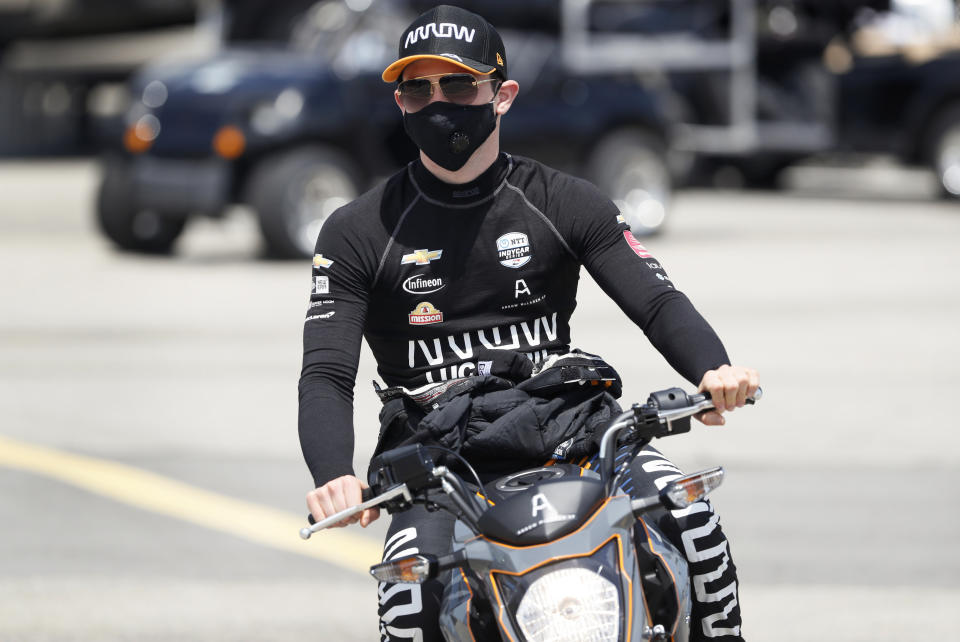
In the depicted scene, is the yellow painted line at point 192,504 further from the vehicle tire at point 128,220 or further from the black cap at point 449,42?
the vehicle tire at point 128,220

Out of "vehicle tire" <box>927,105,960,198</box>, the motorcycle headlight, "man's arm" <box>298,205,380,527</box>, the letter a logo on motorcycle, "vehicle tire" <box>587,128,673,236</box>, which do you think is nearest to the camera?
the motorcycle headlight

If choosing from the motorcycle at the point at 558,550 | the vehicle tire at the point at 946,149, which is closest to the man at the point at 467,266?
the motorcycle at the point at 558,550

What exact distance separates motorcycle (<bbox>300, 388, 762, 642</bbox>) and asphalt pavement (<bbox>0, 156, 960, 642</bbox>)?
227cm

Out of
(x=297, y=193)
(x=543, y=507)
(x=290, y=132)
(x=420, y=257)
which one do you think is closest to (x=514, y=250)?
(x=420, y=257)

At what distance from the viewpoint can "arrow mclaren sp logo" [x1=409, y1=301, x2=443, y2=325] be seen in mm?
3801

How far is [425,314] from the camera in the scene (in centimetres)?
380

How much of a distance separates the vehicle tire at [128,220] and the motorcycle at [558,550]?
40.7 ft

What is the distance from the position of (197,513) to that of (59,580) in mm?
985

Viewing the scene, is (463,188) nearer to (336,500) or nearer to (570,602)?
(336,500)

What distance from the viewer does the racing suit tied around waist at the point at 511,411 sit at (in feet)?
11.7

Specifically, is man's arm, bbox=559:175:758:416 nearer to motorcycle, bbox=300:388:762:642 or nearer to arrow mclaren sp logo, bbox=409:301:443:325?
motorcycle, bbox=300:388:762:642

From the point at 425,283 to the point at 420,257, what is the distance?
6 centimetres

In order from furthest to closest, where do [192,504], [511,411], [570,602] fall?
[192,504]
[511,411]
[570,602]

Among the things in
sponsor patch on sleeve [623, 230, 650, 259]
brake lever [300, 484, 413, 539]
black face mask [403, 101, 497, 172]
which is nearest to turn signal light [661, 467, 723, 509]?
brake lever [300, 484, 413, 539]
